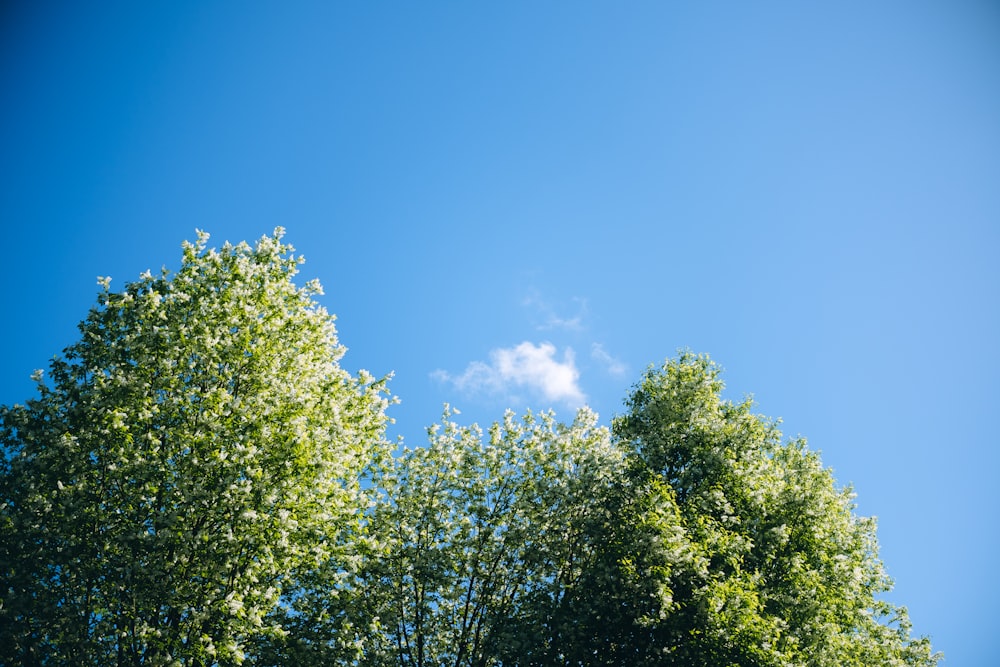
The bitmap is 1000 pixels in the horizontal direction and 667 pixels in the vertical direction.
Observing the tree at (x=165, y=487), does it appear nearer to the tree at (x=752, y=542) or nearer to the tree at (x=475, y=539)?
the tree at (x=475, y=539)

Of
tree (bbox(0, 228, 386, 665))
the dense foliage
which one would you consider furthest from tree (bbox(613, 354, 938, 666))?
tree (bbox(0, 228, 386, 665))

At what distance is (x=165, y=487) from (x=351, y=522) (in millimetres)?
5866

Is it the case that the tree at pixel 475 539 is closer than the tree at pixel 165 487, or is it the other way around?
the tree at pixel 165 487

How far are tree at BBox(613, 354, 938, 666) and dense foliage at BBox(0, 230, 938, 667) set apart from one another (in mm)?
111

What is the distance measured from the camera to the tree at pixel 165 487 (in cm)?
1572

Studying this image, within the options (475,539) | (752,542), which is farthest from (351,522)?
(752,542)

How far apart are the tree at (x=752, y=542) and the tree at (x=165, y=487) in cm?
1178

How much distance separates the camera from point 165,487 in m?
17.0

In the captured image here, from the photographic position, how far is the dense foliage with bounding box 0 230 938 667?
52.9 feet

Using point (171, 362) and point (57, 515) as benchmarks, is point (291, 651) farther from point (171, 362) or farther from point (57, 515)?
point (171, 362)

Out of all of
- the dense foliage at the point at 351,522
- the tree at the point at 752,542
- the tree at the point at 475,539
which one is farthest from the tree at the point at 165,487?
the tree at the point at 752,542

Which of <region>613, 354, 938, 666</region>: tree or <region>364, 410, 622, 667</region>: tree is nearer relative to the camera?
<region>613, 354, 938, 666</region>: tree

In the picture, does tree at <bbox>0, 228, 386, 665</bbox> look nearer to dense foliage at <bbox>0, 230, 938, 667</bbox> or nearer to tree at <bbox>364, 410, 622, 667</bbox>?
dense foliage at <bbox>0, 230, 938, 667</bbox>

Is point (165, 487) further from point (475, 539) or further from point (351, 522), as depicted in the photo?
point (475, 539)
